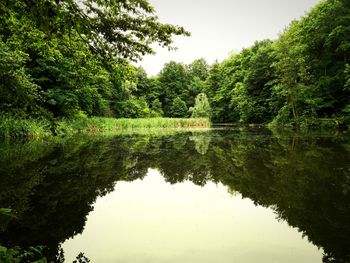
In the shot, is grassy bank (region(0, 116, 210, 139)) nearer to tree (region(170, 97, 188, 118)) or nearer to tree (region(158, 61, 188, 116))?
tree (region(170, 97, 188, 118))

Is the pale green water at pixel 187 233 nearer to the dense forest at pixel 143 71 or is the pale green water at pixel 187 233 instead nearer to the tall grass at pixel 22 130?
the dense forest at pixel 143 71

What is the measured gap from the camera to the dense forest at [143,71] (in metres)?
3.84

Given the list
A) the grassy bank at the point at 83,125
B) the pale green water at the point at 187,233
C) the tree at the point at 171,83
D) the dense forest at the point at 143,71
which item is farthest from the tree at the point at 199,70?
the pale green water at the point at 187,233

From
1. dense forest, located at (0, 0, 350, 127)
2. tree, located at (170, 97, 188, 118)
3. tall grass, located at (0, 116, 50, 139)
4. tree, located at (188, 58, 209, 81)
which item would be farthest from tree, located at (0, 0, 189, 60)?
tree, located at (188, 58, 209, 81)

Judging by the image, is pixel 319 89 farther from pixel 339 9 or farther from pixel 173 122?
pixel 173 122

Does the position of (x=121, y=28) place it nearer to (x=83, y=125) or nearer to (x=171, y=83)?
(x=83, y=125)

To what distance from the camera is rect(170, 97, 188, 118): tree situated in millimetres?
61438

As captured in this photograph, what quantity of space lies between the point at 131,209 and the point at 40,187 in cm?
207

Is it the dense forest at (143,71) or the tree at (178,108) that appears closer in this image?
the dense forest at (143,71)

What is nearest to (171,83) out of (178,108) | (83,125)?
(178,108)

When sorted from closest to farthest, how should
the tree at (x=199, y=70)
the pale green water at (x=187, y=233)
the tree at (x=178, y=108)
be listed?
1. the pale green water at (x=187, y=233)
2. the tree at (x=178, y=108)
3. the tree at (x=199, y=70)

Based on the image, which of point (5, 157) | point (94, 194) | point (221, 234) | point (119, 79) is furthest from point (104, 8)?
point (5, 157)

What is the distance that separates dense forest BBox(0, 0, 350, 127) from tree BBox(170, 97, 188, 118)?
211 millimetres

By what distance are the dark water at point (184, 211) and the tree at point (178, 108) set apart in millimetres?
53985
